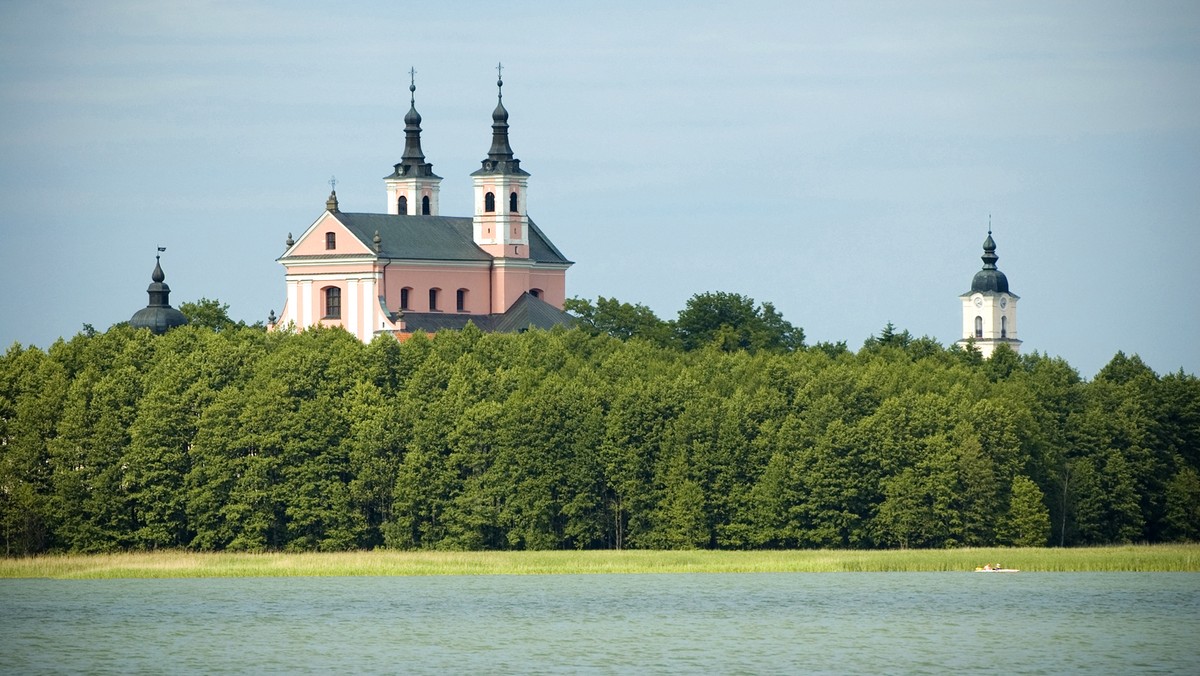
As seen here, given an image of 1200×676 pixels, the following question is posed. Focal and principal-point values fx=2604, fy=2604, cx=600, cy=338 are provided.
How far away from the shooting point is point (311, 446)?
8569 centimetres

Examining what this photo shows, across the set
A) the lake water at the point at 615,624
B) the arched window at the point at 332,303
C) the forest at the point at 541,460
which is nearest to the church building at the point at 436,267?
the arched window at the point at 332,303

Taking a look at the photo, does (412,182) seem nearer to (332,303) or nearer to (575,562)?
(332,303)

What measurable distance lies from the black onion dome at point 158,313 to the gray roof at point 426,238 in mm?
9707

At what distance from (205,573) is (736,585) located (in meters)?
16.5

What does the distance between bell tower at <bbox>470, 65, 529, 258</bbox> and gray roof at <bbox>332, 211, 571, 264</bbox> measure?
885 mm

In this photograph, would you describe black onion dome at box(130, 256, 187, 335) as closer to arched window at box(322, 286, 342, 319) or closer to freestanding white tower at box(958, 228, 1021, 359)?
arched window at box(322, 286, 342, 319)

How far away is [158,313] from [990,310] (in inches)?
2728

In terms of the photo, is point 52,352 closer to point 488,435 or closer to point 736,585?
point 488,435

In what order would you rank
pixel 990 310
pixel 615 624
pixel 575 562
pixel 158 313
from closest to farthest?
pixel 615 624, pixel 575 562, pixel 158 313, pixel 990 310

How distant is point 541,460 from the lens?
86.9 metres

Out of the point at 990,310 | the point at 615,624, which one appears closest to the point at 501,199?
the point at 990,310

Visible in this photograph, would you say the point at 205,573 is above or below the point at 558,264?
below

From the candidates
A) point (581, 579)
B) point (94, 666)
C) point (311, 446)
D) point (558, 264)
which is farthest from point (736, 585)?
point (558, 264)

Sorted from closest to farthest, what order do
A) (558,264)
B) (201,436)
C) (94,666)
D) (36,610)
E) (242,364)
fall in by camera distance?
(94,666)
(36,610)
(201,436)
(242,364)
(558,264)
